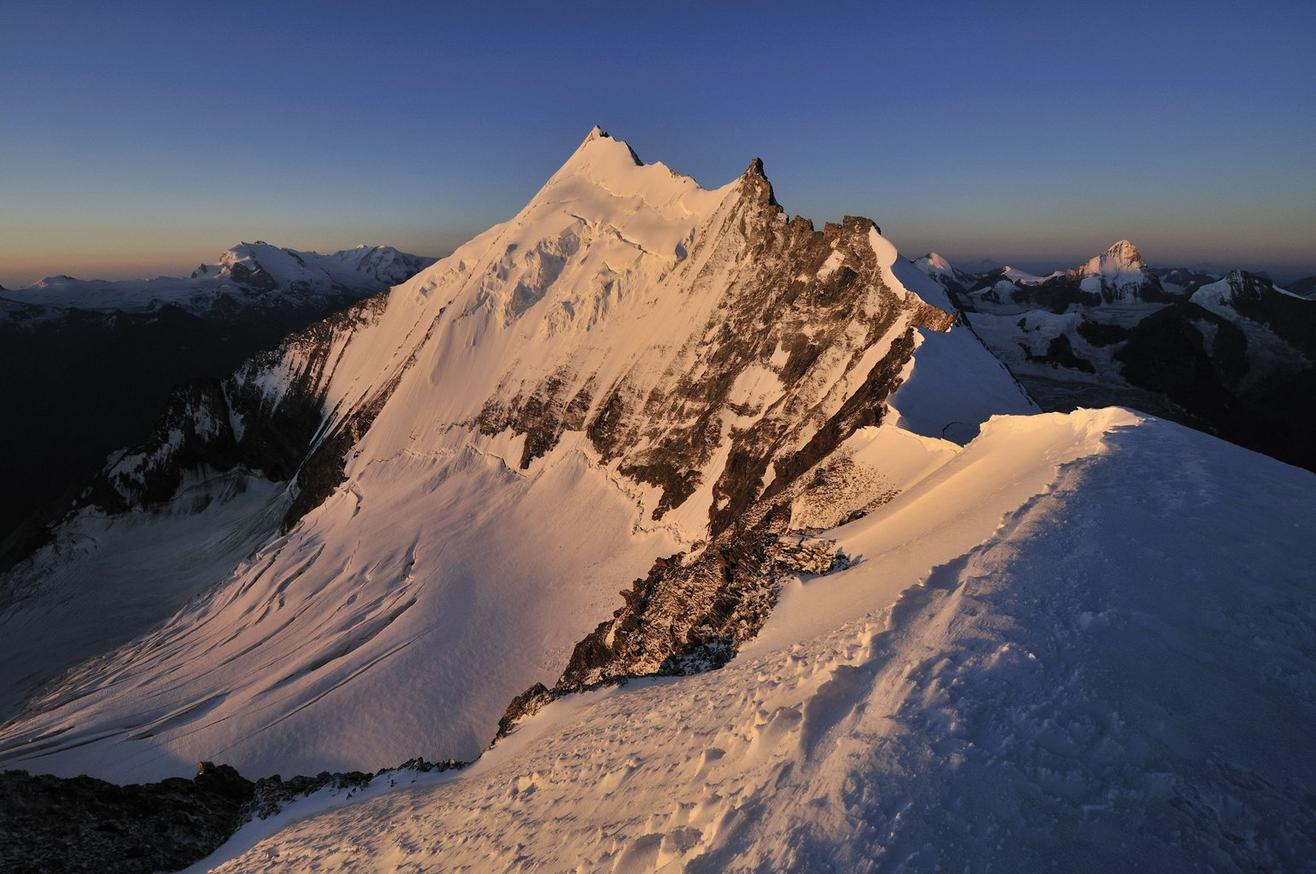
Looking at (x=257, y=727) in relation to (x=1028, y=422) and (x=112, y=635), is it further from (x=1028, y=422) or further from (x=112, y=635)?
(x=1028, y=422)

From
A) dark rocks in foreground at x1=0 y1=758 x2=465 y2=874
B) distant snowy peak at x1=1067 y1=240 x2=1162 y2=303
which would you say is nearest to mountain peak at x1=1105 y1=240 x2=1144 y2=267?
distant snowy peak at x1=1067 y1=240 x2=1162 y2=303

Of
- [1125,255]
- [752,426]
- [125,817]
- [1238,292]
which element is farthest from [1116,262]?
[125,817]

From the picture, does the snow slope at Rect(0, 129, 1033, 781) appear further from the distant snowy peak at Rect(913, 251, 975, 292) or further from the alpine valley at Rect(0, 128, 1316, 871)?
the distant snowy peak at Rect(913, 251, 975, 292)

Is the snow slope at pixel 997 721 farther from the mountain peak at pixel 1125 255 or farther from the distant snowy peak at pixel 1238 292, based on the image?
the mountain peak at pixel 1125 255

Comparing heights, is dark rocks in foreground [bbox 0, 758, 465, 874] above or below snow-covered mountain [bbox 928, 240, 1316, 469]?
above

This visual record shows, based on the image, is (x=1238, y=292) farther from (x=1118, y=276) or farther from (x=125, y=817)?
(x=125, y=817)

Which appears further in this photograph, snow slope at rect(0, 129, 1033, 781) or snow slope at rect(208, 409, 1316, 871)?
snow slope at rect(0, 129, 1033, 781)

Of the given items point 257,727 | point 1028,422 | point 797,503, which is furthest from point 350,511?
point 1028,422
